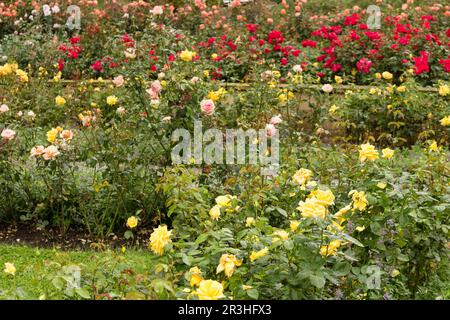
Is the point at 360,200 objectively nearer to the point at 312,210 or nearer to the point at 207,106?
the point at 312,210

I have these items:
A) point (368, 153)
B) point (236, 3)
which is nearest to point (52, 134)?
point (368, 153)

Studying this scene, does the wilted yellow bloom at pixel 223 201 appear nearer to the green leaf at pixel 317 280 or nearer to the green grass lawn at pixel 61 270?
the green grass lawn at pixel 61 270

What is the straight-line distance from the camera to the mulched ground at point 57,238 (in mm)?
4477

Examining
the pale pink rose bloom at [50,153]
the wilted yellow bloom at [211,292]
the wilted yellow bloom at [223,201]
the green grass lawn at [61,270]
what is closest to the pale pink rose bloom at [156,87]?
the pale pink rose bloom at [50,153]

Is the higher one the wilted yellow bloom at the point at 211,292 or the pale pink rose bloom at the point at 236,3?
the wilted yellow bloom at the point at 211,292

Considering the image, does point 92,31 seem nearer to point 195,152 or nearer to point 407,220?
point 195,152

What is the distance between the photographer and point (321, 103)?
18.6ft

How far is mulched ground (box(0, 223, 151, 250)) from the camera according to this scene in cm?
448

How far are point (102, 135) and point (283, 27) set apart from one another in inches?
227

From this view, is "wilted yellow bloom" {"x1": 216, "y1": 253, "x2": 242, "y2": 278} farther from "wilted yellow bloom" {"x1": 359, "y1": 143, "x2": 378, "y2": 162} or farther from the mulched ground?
the mulched ground

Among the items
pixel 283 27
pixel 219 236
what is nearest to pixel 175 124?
pixel 219 236
